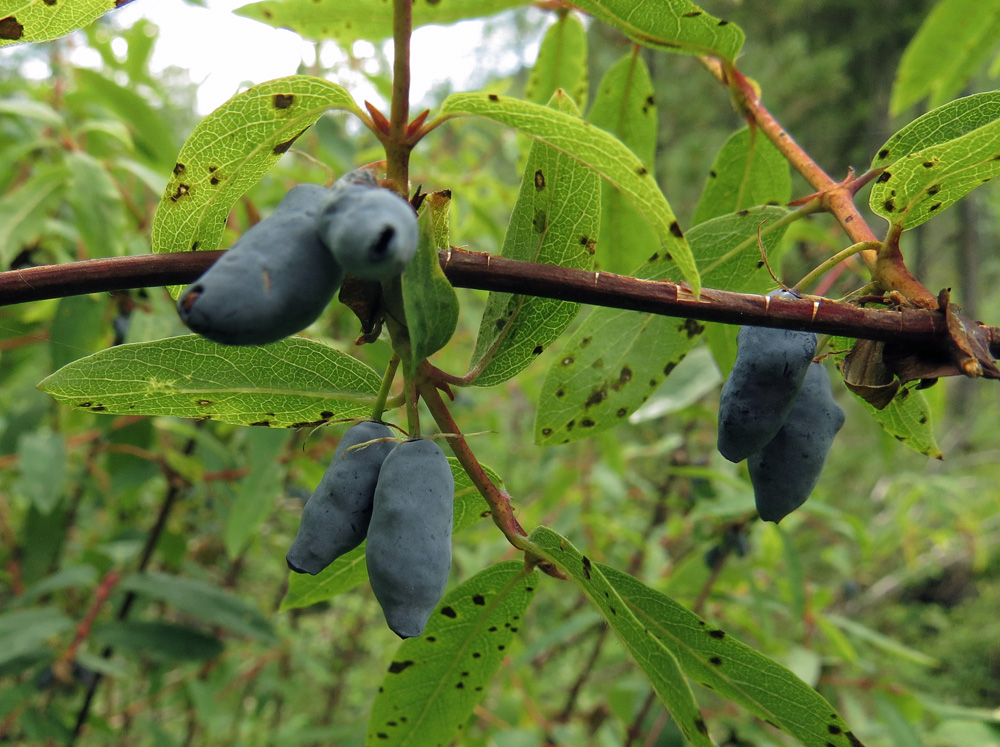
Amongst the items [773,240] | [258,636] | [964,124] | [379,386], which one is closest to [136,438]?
[258,636]

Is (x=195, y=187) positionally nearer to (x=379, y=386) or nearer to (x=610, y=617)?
(x=379, y=386)

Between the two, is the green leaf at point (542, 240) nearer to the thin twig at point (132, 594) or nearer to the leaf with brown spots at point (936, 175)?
the leaf with brown spots at point (936, 175)

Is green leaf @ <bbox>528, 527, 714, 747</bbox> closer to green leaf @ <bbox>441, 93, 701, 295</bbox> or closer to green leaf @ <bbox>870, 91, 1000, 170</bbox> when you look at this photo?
green leaf @ <bbox>441, 93, 701, 295</bbox>

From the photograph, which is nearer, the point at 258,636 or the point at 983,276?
the point at 258,636

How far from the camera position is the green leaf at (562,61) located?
116 centimetres

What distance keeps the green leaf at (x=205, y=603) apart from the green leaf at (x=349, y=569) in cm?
90

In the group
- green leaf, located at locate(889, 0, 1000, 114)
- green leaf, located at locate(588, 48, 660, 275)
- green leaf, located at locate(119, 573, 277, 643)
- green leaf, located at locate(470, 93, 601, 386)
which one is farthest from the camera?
green leaf, located at locate(119, 573, 277, 643)

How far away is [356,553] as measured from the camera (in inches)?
29.8

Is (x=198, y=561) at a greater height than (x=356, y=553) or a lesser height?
lesser

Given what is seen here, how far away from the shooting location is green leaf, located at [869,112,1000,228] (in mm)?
584

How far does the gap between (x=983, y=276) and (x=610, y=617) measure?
12.0 meters

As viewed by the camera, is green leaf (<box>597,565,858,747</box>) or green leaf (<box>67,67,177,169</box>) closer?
green leaf (<box>597,565,858,747</box>)

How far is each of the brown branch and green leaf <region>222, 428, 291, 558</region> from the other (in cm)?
89

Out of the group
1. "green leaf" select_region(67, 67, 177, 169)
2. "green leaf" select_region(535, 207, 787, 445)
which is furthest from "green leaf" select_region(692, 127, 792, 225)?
"green leaf" select_region(67, 67, 177, 169)
